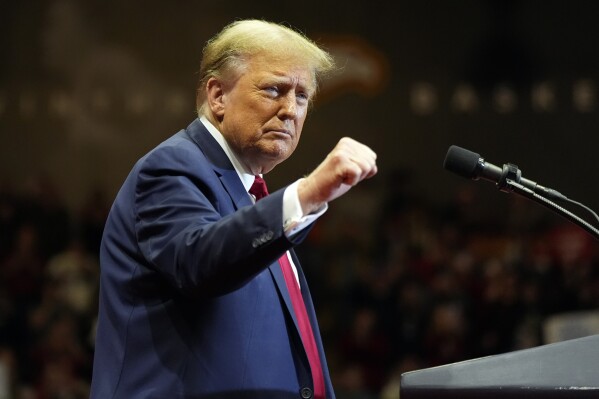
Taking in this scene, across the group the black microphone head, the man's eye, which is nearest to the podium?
the black microphone head

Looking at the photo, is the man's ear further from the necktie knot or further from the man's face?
the necktie knot

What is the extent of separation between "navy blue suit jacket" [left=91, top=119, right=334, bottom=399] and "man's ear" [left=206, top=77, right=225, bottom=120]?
16cm

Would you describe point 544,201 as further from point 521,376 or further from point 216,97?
point 216,97

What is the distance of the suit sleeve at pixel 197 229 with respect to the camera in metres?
1.51

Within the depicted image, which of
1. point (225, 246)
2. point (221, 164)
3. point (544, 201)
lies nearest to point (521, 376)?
point (544, 201)

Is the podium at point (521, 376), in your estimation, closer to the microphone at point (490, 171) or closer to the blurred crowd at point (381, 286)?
the microphone at point (490, 171)

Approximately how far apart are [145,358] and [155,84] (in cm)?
689

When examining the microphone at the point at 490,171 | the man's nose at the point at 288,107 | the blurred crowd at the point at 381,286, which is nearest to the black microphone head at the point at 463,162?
the microphone at the point at 490,171

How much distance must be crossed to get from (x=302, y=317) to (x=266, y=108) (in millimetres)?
409

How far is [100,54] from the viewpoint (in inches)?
332

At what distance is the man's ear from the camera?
199cm

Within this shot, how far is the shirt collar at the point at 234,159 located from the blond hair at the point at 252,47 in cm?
12

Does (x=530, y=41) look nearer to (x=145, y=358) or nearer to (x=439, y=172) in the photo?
(x=439, y=172)

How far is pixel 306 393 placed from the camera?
1771mm
